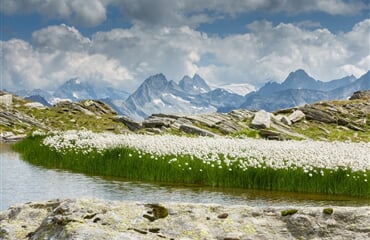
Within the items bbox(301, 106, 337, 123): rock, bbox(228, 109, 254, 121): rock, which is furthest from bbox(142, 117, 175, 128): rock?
bbox(301, 106, 337, 123): rock

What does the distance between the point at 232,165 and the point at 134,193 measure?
5.95 metres

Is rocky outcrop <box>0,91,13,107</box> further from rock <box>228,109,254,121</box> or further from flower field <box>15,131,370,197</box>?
flower field <box>15,131,370,197</box>

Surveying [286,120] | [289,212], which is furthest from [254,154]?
[286,120]

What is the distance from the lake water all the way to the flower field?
44.3 inches

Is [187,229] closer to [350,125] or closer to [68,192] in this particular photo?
[68,192]

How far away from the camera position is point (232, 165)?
2477 centimetres

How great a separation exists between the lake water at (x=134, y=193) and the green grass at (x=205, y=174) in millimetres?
1027

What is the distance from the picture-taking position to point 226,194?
70.6ft

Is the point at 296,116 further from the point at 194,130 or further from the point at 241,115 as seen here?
the point at 194,130

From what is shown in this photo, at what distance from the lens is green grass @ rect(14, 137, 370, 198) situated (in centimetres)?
2231

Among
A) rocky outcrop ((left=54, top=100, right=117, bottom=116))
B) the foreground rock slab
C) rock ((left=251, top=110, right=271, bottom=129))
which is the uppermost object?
rocky outcrop ((left=54, top=100, right=117, bottom=116))

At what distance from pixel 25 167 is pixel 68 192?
40.0 ft

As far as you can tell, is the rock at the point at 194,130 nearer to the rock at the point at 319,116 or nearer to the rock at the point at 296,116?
the rock at the point at 296,116

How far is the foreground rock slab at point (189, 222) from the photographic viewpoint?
5652 mm
